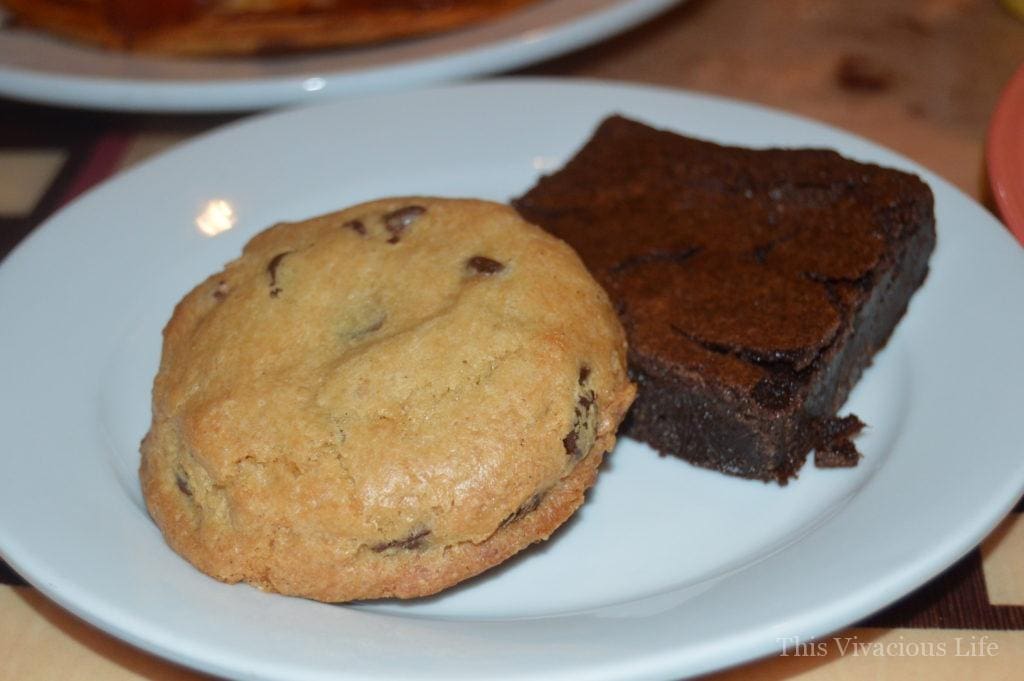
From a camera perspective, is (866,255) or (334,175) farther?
(334,175)

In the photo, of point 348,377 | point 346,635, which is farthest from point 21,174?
point 346,635

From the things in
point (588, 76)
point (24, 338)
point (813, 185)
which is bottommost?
point (588, 76)

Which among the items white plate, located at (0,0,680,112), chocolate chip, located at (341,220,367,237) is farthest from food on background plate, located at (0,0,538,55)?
chocolate chip, located at (341,220,367,237)

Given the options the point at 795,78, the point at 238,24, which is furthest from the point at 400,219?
the point at 795,78

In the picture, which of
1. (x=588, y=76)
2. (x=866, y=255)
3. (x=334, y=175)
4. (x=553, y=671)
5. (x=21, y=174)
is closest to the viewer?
(x=553, y=671)

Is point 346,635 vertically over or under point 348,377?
under

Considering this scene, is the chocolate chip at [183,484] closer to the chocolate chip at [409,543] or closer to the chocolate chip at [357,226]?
the chocolate chip at [409,543]

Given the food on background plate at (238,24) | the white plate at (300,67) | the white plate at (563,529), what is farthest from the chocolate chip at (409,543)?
the food on background plate at (238,24)

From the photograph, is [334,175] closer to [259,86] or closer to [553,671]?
[259,86]
